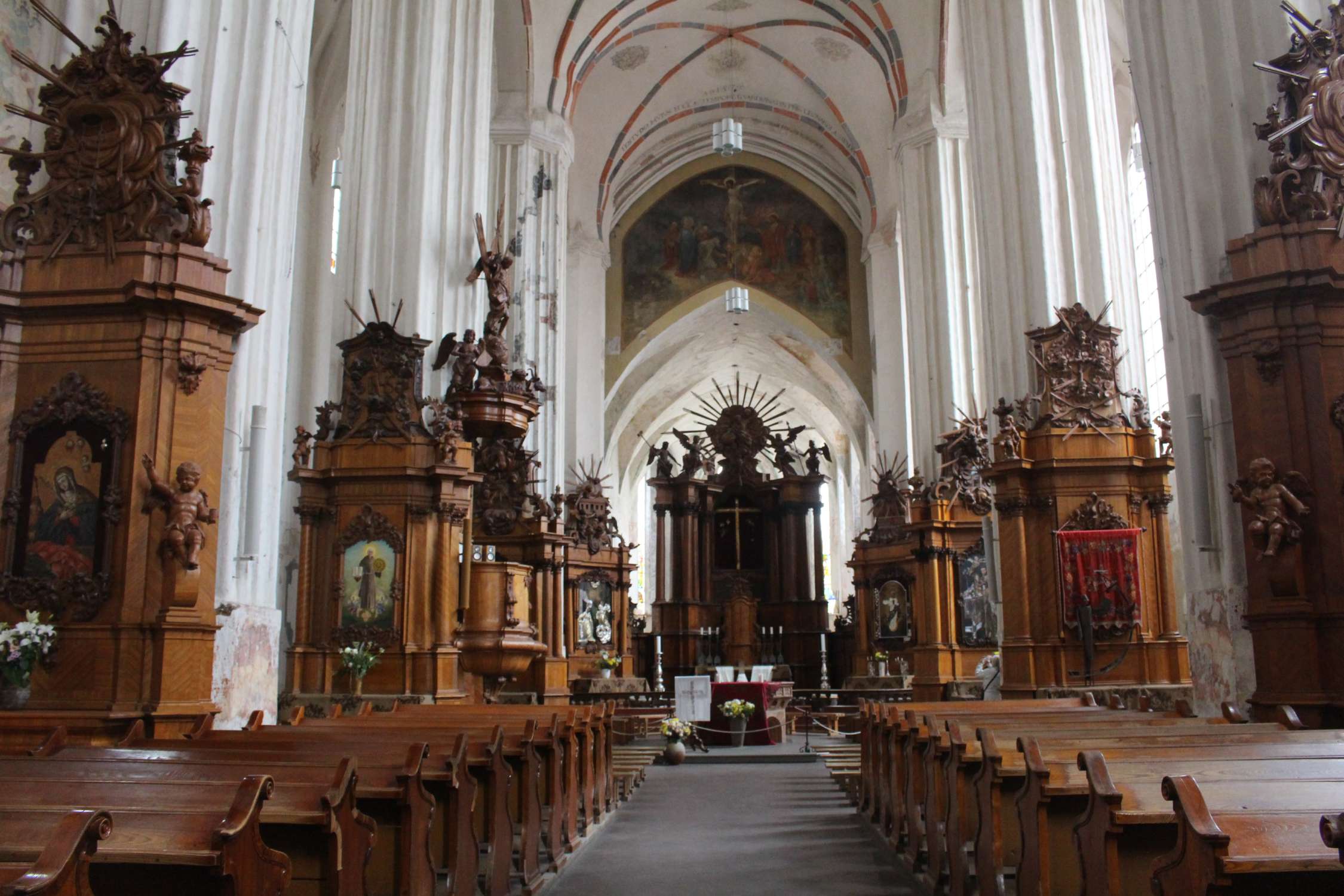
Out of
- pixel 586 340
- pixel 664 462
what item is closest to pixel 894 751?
pixel 586 340

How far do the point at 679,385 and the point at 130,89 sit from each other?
1287 inches

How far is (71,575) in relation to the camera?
6066 millimetres

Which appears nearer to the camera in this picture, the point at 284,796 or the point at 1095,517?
the point at 284,796

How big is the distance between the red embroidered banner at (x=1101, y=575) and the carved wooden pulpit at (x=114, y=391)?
7.52m

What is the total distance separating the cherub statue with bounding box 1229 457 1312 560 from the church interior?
3 centimetres

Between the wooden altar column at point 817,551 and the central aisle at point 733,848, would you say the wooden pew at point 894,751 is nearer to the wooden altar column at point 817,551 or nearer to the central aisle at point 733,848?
the central aisle at point 733,848

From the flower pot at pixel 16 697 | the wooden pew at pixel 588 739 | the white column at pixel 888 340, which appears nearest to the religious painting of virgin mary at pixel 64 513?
the flower pot at pixel 16 697

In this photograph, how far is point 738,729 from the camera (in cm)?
1539

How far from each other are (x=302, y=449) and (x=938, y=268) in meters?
12.9

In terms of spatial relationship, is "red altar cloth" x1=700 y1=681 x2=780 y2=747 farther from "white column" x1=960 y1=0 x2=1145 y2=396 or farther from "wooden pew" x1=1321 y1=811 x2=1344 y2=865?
"wooden pew" x1=1321 y1=811 x2=1344 y2=865

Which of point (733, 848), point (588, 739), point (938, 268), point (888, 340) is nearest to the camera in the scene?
point (733, 848)

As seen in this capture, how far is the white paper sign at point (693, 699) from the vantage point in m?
16.0

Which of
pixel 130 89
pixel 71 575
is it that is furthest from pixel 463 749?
pixel 130 89

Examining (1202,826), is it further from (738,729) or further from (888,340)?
(888,340)
